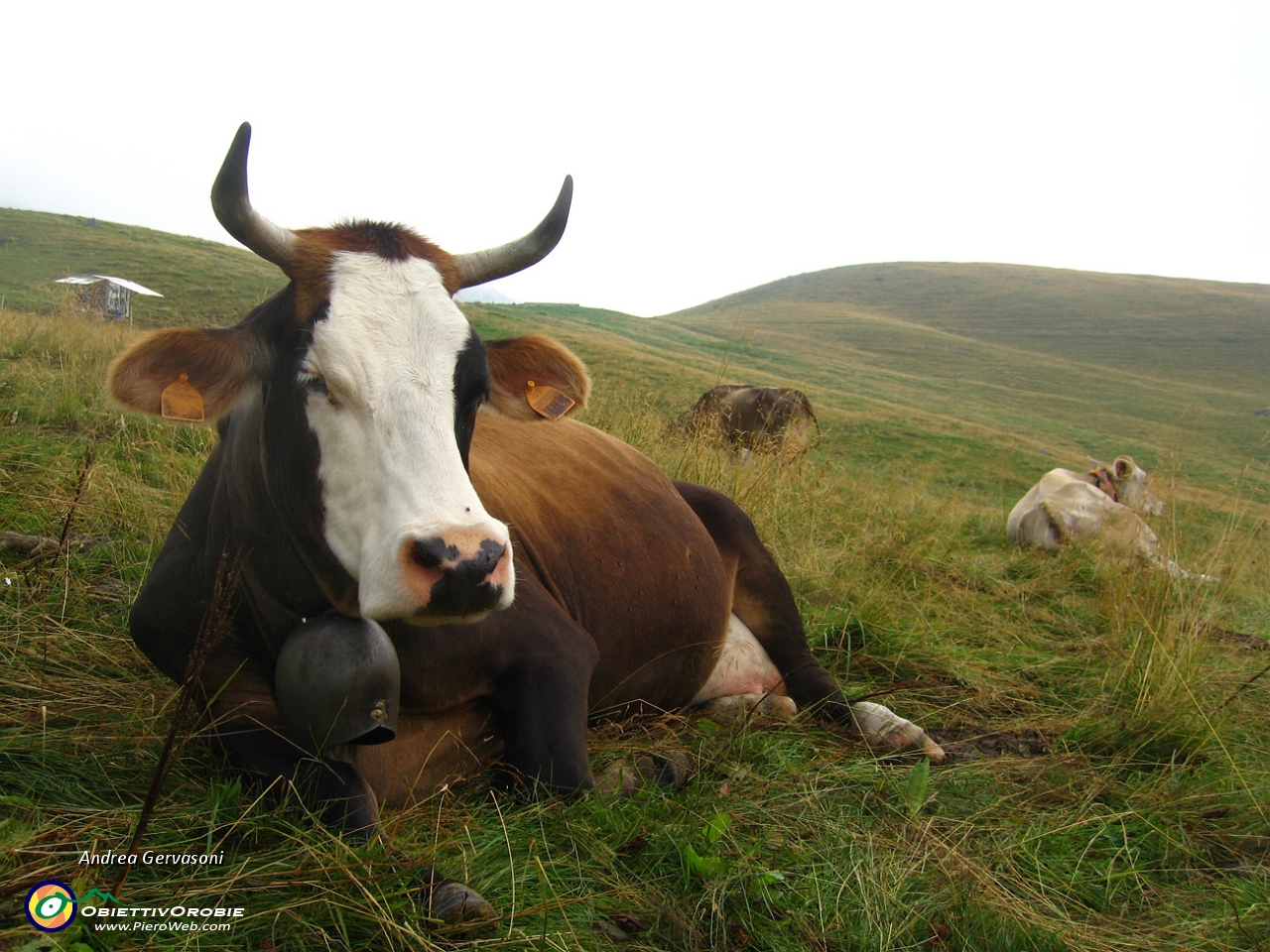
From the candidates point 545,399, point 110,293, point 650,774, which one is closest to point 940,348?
point 110,293

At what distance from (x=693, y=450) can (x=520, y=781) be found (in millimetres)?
4692

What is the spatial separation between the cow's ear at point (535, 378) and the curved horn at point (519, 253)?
10.4 inches

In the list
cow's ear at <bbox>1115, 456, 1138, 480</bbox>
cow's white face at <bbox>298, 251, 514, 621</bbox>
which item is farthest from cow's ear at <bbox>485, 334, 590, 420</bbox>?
cow's ear at <bbox>1115, 456, 1138, 480</bbox>

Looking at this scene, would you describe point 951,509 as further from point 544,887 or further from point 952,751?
point 544,887

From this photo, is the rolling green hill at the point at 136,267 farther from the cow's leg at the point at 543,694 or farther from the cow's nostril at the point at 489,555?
the cow's nostril at the point at 489,555

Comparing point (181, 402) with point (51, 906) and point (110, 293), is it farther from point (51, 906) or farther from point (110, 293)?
point (110, 293)

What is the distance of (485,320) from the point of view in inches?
1005

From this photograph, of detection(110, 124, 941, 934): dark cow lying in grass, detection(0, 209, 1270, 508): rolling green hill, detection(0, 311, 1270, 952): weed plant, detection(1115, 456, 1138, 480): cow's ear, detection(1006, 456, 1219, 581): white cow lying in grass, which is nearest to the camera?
detection(0, 311, 1270, 952): weed plant

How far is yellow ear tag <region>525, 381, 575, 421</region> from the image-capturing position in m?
3.26

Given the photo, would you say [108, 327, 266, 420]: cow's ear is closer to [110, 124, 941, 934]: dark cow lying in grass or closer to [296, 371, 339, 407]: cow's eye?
[110, 124, 941, 934]: dark cow lying in grass

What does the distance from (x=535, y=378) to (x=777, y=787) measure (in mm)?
1705

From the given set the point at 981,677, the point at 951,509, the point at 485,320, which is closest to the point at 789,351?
the point at 485,320

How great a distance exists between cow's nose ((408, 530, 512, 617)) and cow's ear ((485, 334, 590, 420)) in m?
1.13

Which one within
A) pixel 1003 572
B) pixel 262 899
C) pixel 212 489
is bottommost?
pixel 1003 572
